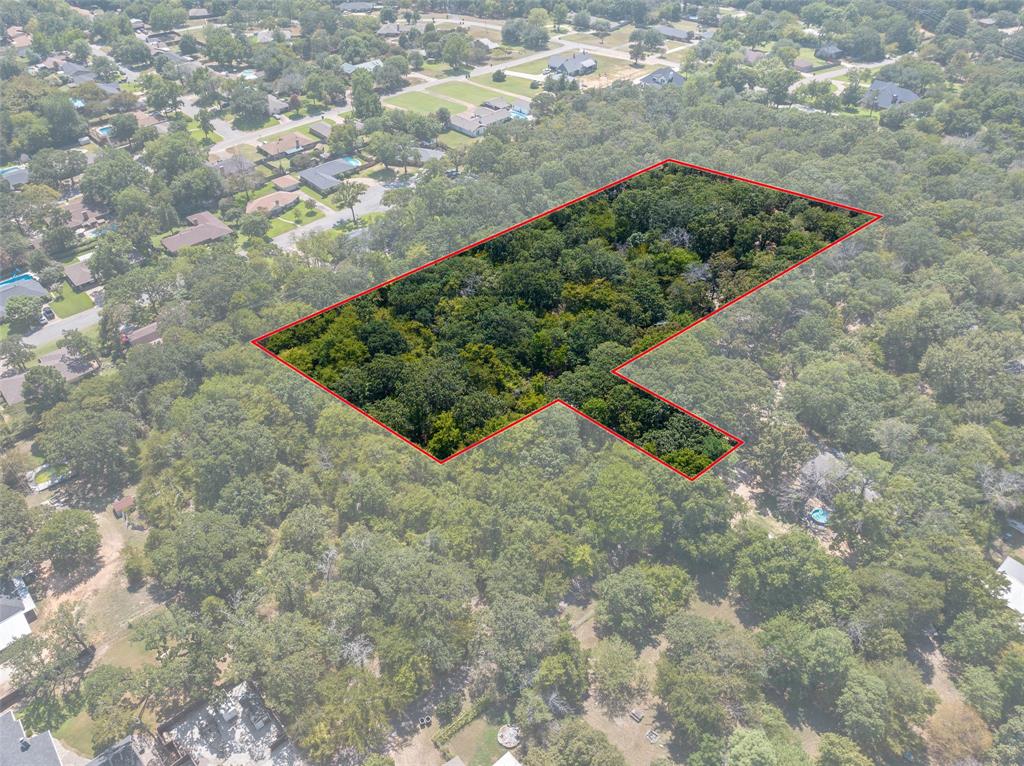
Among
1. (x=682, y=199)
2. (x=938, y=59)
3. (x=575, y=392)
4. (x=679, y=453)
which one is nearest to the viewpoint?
(x=575, y=392)

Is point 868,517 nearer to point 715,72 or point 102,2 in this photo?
point 715,72

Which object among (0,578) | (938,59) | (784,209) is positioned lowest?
(0,578)

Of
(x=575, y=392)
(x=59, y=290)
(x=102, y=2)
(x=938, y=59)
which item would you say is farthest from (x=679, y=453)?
(x=102, y=2)

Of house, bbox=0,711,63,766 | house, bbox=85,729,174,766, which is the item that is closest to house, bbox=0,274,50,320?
house, bbox=0,711,63,766

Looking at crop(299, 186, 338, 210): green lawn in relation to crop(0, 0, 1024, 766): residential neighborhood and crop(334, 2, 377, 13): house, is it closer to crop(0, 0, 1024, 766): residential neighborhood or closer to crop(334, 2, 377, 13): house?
crop(0, 0, 1024, 766): residential neighborhood

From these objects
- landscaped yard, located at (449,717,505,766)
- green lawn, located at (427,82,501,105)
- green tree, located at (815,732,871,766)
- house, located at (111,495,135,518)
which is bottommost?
house, located at (111,495,135,518)

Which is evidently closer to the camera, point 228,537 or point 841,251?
point 228,537
